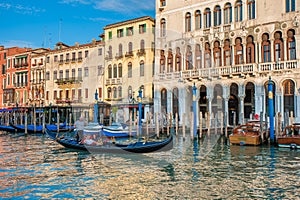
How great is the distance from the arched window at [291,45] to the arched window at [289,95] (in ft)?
4.33

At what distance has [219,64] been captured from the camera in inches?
768

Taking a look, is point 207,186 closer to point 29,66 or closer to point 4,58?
point 29,66

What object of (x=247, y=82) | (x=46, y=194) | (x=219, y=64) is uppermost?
(x=219, y=64)

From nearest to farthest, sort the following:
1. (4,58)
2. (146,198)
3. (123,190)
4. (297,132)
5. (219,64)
A: (146,198), (123,190), (297,132), (219,64), (4,58)

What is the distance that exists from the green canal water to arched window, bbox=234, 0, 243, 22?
30.3 feet

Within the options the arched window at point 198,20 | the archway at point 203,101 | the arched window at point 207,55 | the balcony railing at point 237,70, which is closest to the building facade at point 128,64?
the balcony railing at point 237,70

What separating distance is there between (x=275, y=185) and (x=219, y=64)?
1323 cm

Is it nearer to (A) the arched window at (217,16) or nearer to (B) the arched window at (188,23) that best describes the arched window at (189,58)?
(B) the arched window at (188,23)

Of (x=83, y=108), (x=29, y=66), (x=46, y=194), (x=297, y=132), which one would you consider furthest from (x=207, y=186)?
(x=29, y=66)

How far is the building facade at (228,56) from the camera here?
16.9 metres

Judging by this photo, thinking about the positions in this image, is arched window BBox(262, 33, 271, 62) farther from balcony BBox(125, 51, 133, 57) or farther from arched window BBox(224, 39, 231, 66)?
balcony BBox(125, 51, 133, 57)

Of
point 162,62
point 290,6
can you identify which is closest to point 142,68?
point 162,62

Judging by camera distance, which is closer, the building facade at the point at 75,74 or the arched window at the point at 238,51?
the arched window at the point at 238,51

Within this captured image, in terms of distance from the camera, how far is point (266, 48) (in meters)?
17.8
